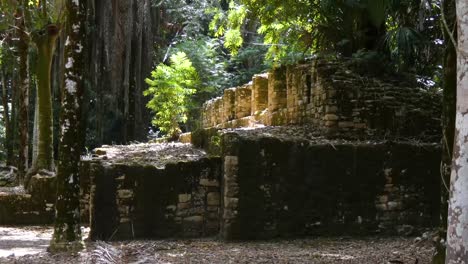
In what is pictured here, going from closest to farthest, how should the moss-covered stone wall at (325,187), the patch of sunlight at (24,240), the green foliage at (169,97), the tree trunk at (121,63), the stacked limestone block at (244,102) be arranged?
the patch of sunlight at (24,240), the moss-covered stone wall at (325,187), the stacked limestone block at (244,102), the green foliage at (169,97), the tree trunk at (121,63)

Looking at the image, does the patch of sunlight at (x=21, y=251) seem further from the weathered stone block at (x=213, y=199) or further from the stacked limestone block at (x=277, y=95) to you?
the stacked limestone block at (x=277, y=95)

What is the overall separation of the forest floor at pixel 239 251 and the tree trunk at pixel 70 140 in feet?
1.04

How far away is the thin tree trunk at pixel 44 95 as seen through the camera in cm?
1309

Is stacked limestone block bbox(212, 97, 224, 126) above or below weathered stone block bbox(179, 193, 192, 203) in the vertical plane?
above

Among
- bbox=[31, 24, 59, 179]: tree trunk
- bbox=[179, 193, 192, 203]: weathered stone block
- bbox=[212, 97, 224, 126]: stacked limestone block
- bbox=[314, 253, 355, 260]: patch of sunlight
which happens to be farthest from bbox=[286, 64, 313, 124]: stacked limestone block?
bbox=[31, 24, 59, 179]: tree trunk

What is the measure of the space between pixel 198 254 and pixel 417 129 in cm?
479

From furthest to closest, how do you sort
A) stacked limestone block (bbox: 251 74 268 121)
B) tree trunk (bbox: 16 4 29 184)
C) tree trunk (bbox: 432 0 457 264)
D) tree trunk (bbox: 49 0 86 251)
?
tree trunk (bbox: 16 4 29 184), stacked limestone block (bbox: 251 74 268 121), tree trunk (bbox: 49 0 86 251), tree trunk (bbox: 432 0 457 264)

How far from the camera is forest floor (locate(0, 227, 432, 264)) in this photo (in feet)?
22.8

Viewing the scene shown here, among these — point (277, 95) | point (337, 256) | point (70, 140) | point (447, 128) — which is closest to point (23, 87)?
point (277, 95)

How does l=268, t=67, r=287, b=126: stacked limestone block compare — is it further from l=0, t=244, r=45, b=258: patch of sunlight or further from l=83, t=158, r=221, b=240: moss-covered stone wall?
l=0, t=244, r=45, b=258: patch of sunlight

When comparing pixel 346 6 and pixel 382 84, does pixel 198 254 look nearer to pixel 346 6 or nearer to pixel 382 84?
pixel 382 84

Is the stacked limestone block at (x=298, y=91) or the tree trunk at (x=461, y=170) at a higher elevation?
the stacked limestone block at (x=298, y=91)

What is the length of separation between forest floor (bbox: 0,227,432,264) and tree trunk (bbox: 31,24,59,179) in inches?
168

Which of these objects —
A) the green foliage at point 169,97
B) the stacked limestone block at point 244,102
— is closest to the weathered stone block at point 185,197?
the stacked limestone block at point 244,102
